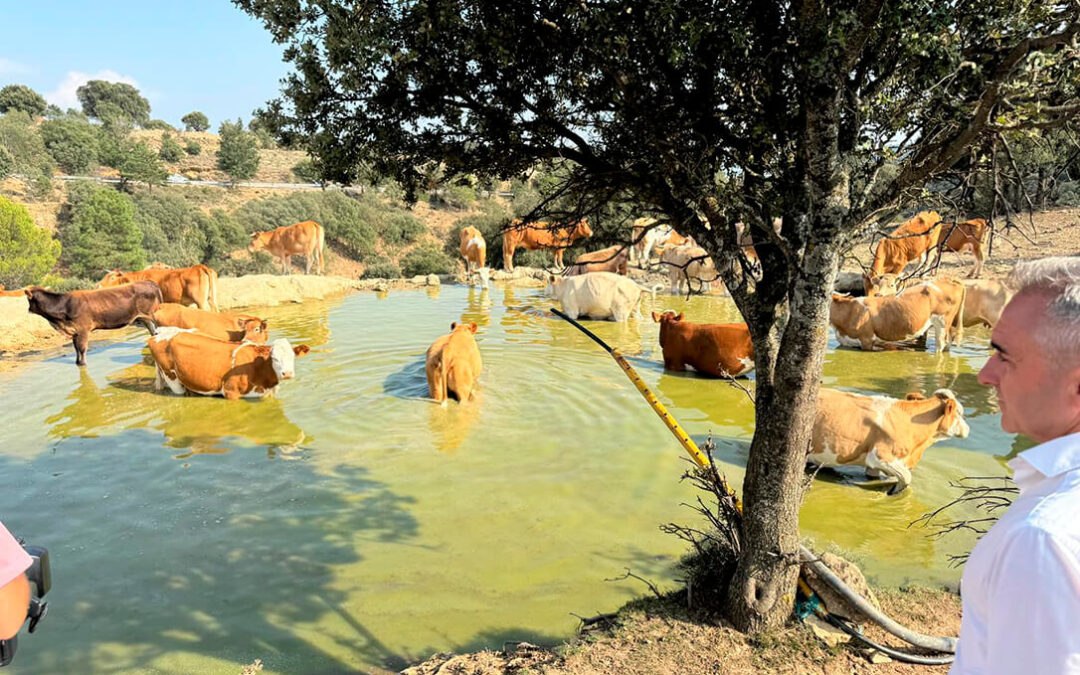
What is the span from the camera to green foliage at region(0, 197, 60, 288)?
1781 centimetres

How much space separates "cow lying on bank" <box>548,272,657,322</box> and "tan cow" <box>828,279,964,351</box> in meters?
4.76

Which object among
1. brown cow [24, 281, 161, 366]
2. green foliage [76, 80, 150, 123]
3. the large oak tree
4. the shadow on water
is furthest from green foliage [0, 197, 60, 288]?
green foliage [76, 80, 150, 123]

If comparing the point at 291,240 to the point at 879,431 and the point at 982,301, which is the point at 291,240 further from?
the point at 879,431

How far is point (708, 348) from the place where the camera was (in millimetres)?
9875

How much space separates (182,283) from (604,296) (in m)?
9.59

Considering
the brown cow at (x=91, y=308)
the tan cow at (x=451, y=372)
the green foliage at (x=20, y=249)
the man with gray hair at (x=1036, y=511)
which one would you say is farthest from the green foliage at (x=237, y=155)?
the man with gray hair at (x=1036, y=511)

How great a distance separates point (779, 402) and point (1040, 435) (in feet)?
6.48

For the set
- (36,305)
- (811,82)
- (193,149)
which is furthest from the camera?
(193,149)

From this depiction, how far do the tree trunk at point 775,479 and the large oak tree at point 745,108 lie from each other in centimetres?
1

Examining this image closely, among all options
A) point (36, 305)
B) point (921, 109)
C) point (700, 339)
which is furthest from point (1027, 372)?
point (36, 305)

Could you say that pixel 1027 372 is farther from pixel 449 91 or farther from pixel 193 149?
pixel 193 149

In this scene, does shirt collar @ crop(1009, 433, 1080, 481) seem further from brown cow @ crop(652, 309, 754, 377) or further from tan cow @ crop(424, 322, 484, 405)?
brown cow @ crop(652, 309, 754, 377)

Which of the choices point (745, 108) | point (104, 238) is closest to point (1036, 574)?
point (745, 108)

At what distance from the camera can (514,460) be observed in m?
6.76
